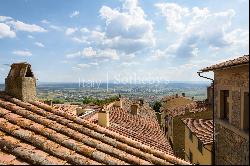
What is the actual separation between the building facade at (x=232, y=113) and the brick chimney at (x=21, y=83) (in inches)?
224

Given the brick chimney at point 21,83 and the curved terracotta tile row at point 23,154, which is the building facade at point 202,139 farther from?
the brick chimney at point 21,83

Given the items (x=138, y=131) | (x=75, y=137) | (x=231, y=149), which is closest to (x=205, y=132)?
(x=75, y=137)

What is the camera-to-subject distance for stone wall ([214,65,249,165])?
3492mm

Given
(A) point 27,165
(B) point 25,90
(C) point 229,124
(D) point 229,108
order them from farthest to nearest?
1. (B) point 25,90
2. (A) point 27,165
3. (D) point 229,108
4. (C) point 229,124

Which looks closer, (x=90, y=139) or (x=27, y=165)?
(x=27, y=165)

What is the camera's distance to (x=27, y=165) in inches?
206

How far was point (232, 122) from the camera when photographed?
15.2ft

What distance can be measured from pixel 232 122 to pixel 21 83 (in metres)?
6.05

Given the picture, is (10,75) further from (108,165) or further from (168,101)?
(168,101)

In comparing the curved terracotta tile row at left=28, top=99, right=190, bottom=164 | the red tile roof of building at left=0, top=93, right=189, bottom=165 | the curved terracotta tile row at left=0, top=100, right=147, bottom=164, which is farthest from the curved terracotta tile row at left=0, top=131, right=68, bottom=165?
the curved terracotta tile row at left=28, top=99, right=190, bottom=164

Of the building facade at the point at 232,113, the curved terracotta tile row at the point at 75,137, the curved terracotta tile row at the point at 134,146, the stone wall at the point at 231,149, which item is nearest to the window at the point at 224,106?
the building facade at the point at 232,113

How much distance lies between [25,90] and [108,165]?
4.40 m

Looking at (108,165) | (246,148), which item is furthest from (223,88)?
(108,165)

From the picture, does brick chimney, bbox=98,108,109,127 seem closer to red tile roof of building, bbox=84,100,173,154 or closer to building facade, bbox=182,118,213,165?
red tile roof of building, bbox=84,100,173,154
